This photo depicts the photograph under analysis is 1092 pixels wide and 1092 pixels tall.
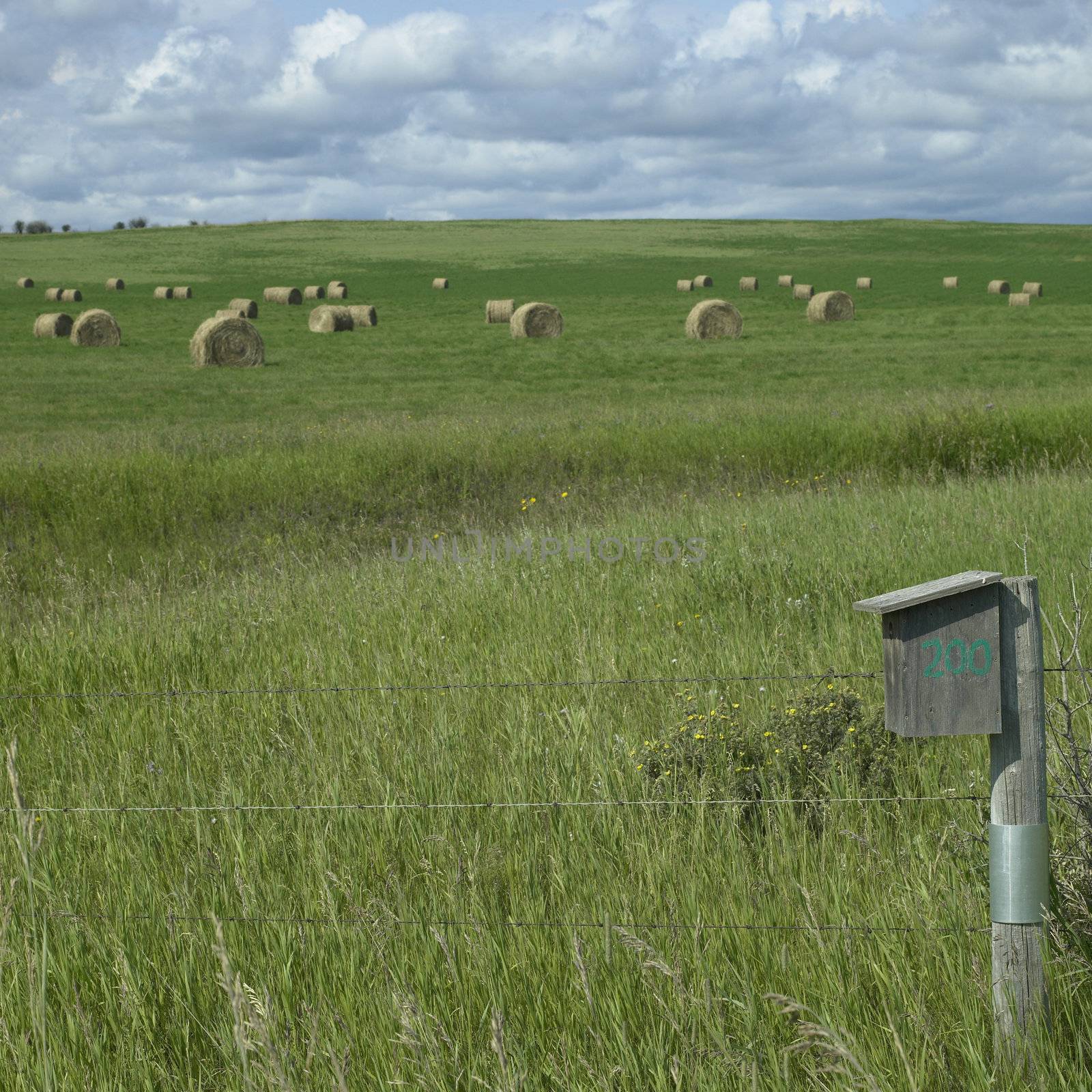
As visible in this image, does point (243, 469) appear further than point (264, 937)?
Yes

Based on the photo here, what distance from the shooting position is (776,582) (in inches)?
304

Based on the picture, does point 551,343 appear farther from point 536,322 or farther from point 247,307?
point 247,307

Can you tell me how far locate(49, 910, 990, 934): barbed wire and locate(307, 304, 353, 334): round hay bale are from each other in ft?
119

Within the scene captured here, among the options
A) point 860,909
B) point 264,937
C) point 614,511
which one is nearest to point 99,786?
point 264,937

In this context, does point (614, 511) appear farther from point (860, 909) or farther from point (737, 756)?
point (860, 909)

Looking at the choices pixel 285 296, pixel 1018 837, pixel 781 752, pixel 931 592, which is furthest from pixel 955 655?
pixel 285 296

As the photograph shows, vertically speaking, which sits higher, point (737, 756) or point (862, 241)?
point (862, 241)

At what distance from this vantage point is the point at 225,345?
97.2 feet

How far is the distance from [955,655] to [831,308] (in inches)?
1558

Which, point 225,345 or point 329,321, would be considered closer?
point 225,345

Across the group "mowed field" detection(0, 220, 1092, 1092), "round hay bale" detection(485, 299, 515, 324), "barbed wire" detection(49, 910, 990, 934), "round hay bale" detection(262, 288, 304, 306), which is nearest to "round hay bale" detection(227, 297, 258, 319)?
"round hay bale" detection(262, 288, 304, 306)

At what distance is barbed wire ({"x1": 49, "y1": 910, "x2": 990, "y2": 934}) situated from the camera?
10.3 ft

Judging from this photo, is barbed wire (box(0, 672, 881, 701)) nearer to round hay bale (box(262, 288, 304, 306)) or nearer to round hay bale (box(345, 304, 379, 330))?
round hay bale (box(345, 304, 379, 330))

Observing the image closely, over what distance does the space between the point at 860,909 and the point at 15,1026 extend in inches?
94.2
